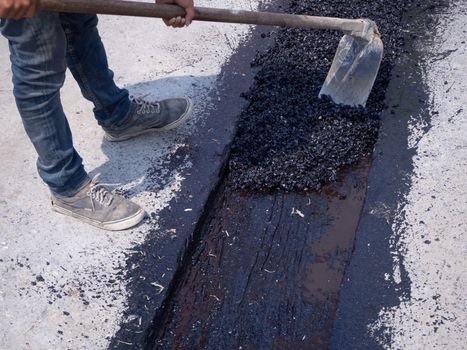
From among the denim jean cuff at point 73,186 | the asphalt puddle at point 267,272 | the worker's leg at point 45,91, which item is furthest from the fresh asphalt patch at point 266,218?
the worker's leg at point 45,91

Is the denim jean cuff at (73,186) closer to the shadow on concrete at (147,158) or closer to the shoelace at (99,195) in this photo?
the shoelace at (99,195)

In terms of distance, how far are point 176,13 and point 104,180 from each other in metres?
1.05

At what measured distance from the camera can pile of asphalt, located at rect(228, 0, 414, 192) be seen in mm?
3105

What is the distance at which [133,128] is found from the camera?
323cm

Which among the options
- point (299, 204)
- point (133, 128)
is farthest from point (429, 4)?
point (133, 128)

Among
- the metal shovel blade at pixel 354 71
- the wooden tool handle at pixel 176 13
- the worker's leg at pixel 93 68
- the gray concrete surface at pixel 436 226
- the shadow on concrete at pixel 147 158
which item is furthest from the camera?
the metal shovel blade at pixel 354 71

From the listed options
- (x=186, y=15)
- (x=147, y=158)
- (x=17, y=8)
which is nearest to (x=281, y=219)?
(x=147, y=158)

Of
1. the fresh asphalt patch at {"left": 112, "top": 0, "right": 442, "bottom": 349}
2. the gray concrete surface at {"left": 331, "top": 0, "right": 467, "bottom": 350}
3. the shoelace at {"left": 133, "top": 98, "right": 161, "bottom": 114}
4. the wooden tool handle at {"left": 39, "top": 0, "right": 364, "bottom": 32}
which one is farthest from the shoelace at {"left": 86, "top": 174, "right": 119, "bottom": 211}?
the gray concrete surface at {"left": 331, "top": 0, "right": 467, "bottom": 350}

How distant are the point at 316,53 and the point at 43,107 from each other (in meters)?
2.01

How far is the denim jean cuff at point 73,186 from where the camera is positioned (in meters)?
2.78

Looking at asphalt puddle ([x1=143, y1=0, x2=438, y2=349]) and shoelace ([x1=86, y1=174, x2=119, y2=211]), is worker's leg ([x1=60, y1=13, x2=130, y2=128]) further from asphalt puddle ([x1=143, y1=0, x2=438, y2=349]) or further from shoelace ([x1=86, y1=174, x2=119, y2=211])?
asphalt puddle ([x1=143, y1=0, x2=438, y2=349])

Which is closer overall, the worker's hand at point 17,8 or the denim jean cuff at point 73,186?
the worker's hand at point 17,8

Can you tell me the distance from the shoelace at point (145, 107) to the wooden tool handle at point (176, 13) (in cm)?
70

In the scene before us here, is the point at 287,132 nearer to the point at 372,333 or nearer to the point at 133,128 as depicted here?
the point at 133,128
